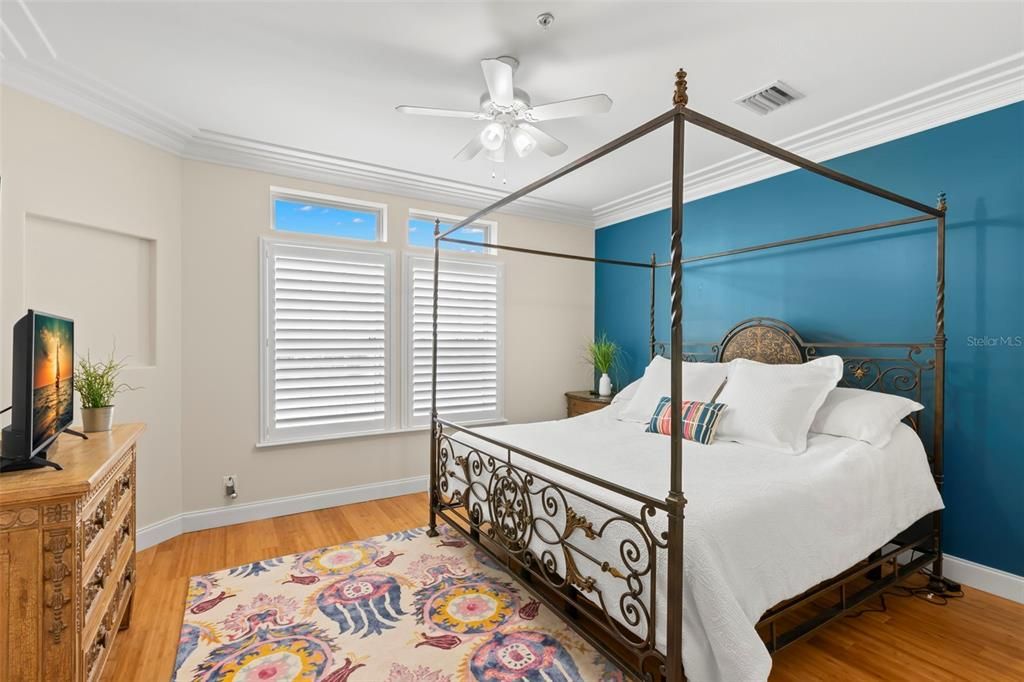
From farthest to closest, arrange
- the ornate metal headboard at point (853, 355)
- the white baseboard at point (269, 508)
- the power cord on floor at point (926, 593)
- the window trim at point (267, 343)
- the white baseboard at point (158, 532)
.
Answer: the window trim at point (267, 343)
the white baseboard at point (269, 508)
the white baseboard at point (158, 532)
the ornate metal headboard at point (853, 355)
the power cord on floor at point (926, 593)

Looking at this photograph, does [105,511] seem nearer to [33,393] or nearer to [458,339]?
[33,393]

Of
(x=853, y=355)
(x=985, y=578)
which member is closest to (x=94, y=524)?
(x=853, y=355)

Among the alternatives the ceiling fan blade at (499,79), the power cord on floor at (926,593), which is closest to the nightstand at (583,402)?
the power cord on floor at (926,593)

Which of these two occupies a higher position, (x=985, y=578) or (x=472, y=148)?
(x=472, y=148)

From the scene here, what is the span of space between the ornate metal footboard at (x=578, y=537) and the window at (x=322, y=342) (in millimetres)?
1299

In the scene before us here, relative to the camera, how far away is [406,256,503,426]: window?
4.20 meters

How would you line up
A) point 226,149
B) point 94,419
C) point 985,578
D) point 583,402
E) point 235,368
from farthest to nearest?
1. point 583,402
2. point 235,368
3. point 226,149
4. point 985,578
5. point 94,419

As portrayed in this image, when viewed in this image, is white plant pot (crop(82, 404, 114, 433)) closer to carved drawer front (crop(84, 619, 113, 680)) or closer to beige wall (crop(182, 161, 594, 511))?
carved drawer front (crop(84, 619, 113, 680))

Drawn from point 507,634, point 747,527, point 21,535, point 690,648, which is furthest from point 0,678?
point 747,527

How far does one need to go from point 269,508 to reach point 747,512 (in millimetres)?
3356

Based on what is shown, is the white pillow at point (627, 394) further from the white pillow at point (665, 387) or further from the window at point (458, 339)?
the window at point (458, 339)

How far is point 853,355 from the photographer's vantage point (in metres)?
3.12

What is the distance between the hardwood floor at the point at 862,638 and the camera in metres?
1.95

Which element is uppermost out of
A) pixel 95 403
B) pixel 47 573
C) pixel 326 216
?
pixel 326 216
